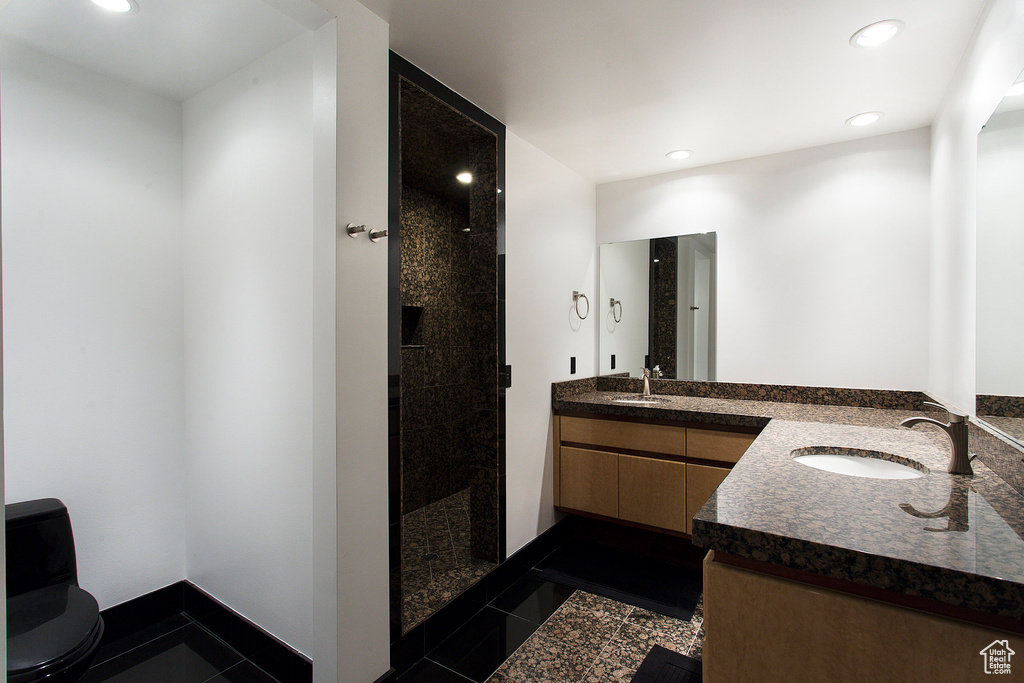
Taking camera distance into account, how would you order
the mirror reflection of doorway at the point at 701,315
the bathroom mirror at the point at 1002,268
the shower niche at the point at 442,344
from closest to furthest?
the bathroom mirror at the point at 1002,268 → the shower niche at the point at 442,344 → the mirror reflection of doorway at the point at 701,315

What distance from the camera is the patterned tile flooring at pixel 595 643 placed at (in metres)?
2.00

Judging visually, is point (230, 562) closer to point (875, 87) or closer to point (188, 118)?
point (188, 118)

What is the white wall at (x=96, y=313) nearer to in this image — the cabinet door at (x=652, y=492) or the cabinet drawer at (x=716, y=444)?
the cabinet door at (x=652, y=492)

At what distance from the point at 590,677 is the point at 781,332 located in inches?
82.7

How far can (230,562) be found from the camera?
2.19m

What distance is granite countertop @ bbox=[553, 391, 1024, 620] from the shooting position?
0.93 metres

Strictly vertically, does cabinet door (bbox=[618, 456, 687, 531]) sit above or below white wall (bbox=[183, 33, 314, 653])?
below

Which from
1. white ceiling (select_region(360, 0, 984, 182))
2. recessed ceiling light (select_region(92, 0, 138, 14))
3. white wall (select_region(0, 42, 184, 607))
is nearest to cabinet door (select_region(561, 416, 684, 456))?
white ceiling (select_region(360, 0, 984, 182))

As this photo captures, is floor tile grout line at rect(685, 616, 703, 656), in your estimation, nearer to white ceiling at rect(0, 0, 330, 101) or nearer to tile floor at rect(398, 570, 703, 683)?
tile floor at rect(398, 570, 703, 683)

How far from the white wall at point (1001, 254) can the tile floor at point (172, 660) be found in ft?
8.62

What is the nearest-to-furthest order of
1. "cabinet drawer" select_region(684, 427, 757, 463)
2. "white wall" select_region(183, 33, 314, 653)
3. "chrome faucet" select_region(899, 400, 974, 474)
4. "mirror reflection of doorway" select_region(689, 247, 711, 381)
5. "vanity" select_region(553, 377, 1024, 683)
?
"vanity" select_region(553, 377, 1024, 683), "chrome faucet" select_region(899, 400, 974, 474), "white wall" select_region(183, 33, 314, 653), "cabinet drawer" select_region(684, 427, 757, 463), "mirror reflection of doorway" select_region(689, 247, 711, 381)

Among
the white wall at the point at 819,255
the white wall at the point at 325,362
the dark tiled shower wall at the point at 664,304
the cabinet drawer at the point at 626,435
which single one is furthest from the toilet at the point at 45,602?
the white wall at the point at 819,255

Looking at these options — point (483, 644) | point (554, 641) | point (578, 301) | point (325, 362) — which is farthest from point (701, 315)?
point (325, 362)

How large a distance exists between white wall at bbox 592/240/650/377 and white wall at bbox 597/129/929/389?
254mm
